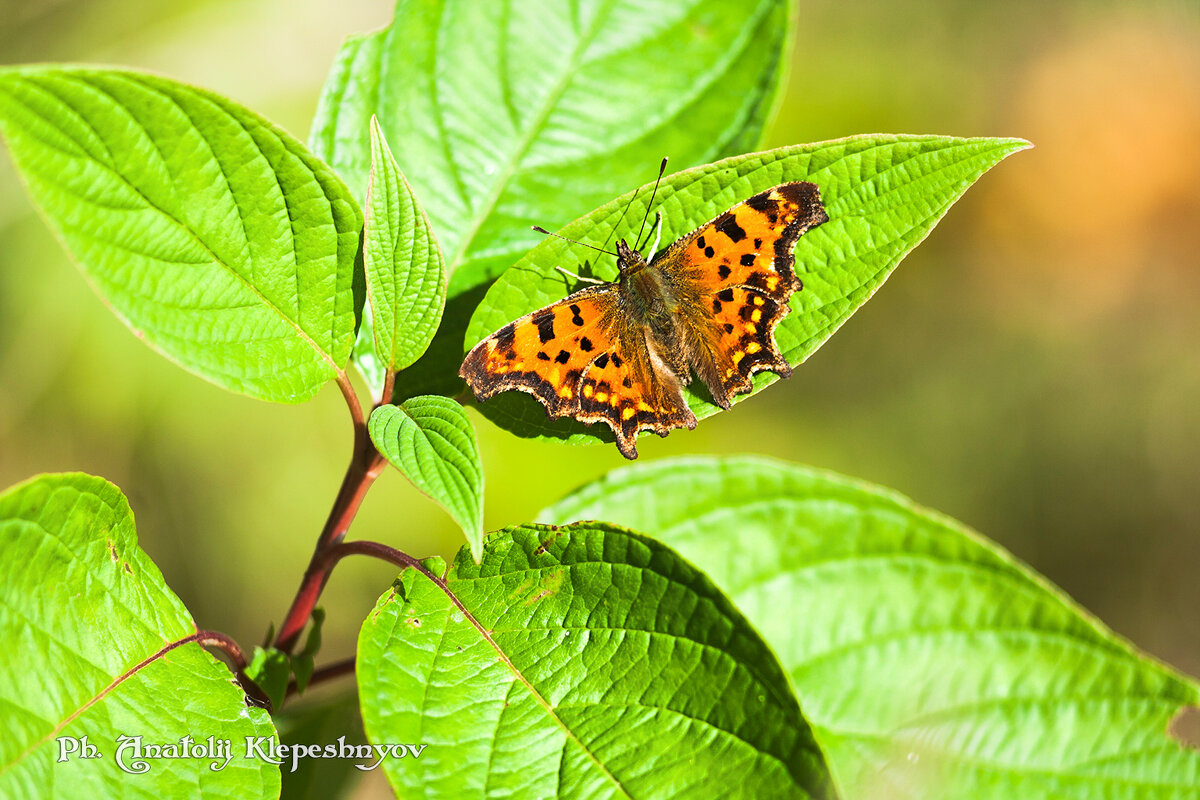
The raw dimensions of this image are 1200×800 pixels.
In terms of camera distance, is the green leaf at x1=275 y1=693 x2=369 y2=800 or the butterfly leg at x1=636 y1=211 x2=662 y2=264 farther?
the green leaf at x1=275 y1=693 x2=369 y2=800

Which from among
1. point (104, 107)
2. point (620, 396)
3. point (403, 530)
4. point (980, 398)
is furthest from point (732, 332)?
point (980, 398)

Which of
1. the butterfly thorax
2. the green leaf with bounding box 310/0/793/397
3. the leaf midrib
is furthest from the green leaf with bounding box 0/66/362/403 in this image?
the butterfly thorax

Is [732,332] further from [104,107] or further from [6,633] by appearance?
[6,633]

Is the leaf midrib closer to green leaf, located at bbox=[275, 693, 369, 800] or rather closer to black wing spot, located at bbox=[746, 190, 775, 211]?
black wing spot, located at bbox=[746, 190, 775, 211]

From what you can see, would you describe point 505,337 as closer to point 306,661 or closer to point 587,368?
point 587,368

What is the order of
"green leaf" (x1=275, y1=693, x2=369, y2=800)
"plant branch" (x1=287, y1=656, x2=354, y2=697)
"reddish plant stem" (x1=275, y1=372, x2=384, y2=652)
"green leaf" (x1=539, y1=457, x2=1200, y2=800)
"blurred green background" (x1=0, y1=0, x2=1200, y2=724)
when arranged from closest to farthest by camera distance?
1. "reddish plant stem" (x1=275, y1=372, x2=384, y2=652)
2. "plant branch" (x1=287, y1=656, x2=354, y2=697)
3. "green leaf" (x1=539, y1=457, x2=1200, y2=800)
4. "green leaf" (x1=275, y1=693, x2=369, y2=800)
5. "blurred green background" (x1=0, y1=0, x2=1200, y2=724)

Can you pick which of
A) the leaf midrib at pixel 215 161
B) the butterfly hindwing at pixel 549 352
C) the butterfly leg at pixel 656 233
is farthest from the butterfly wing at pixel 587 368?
the leaf midrib at pixel 215 161
